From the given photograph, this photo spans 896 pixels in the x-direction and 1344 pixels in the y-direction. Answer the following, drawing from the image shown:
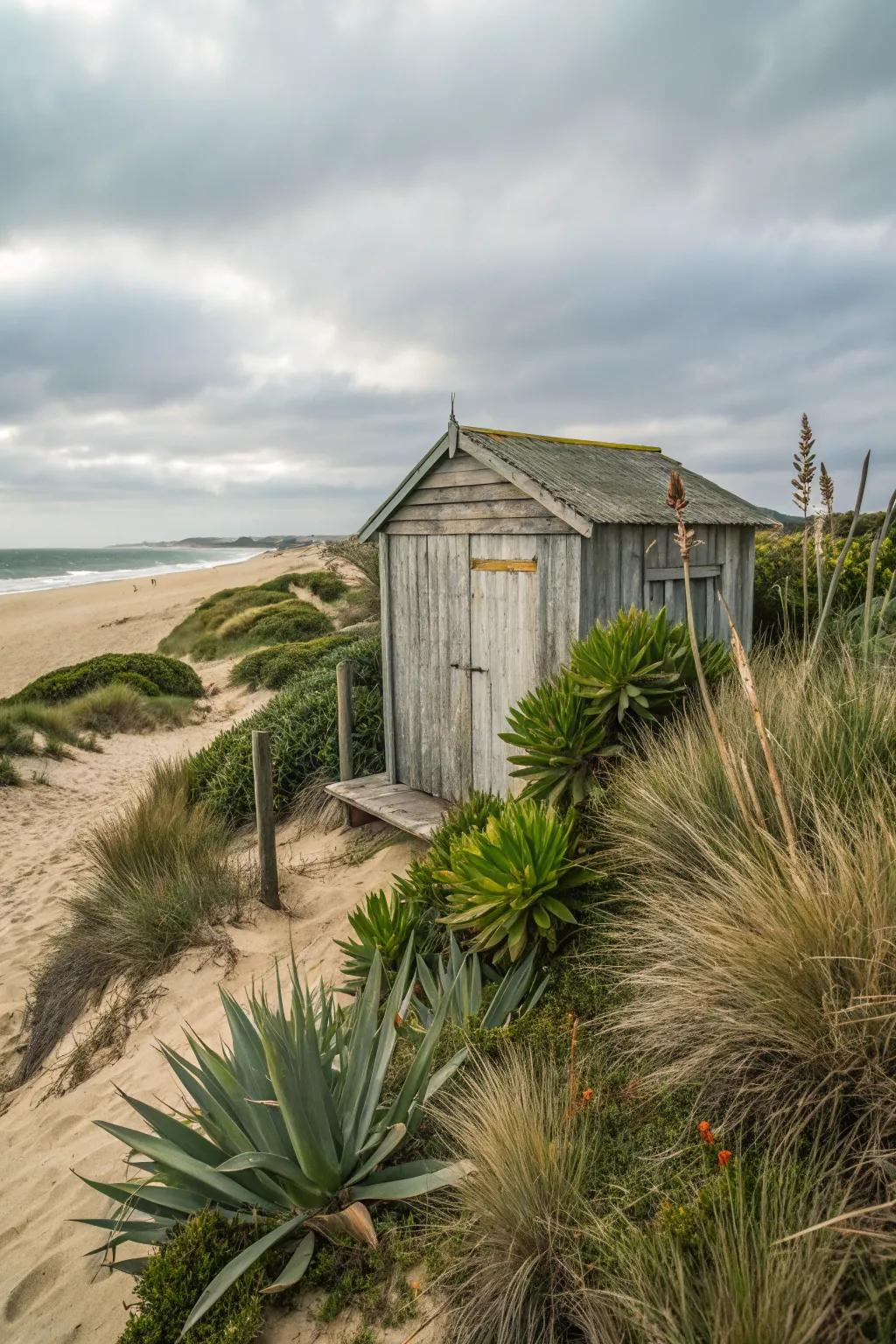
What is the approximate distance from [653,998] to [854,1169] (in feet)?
2.92

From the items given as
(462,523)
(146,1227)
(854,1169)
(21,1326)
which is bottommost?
(21,1326)

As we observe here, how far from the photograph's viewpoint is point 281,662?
648 inches

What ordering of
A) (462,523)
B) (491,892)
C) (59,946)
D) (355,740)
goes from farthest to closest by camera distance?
1. (355,740)
2. (462,523)
3. (59,946)
4. (491,892)

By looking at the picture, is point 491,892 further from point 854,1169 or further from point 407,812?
point 407,812

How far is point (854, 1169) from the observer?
2230mm

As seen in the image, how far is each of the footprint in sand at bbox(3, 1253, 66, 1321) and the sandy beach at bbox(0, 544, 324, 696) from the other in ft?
48.9

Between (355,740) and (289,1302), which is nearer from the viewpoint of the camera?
(289,1302)

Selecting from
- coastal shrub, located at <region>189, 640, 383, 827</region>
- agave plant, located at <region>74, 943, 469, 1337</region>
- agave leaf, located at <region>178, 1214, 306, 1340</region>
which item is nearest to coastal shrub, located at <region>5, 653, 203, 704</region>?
coastal shrub, located at <region>189, 640, 383, 827</region>

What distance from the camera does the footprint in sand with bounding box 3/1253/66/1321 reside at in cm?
332

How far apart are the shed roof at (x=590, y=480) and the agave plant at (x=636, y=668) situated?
1123 mm

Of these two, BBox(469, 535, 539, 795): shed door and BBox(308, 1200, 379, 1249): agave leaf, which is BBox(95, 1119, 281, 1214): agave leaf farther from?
BBox(469, 535, 539, 795): shed door

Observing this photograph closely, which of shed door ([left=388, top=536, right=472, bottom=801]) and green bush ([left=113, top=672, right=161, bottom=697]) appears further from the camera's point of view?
green bush ([left=113, top=672, right=161, bottom=697])

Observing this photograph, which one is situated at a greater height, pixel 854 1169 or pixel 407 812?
pixel 854 1169

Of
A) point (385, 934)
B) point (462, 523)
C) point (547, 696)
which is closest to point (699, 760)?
point (547, 696)
